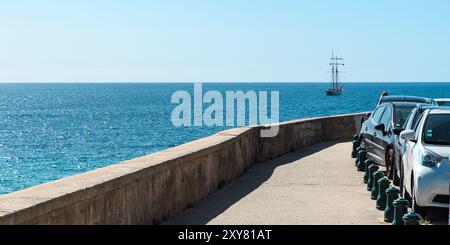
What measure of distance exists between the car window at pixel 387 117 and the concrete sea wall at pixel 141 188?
104 inches

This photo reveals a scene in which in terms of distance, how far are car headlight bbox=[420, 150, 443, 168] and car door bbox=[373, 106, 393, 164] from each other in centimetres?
399

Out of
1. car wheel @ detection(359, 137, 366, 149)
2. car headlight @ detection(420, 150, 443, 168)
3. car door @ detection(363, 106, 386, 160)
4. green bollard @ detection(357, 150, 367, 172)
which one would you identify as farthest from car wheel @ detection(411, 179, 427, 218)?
car wheel @ detection(359, 137, 366, 149)

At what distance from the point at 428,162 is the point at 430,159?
5 centimetres

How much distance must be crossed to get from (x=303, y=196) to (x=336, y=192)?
2.65 ft

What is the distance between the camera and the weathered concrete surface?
32.2 feet

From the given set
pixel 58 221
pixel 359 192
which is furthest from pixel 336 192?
pixel 58 221

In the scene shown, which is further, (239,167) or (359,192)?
(239,167)

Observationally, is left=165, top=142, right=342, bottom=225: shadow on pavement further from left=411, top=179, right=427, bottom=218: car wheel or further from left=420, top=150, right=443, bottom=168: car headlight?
left=420, top=150, right=443, bottom=168: car headlight

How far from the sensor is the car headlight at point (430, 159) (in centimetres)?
972

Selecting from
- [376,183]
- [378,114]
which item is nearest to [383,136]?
[378,114]

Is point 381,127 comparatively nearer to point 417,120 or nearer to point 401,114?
point 401,114

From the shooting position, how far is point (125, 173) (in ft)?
27.5
